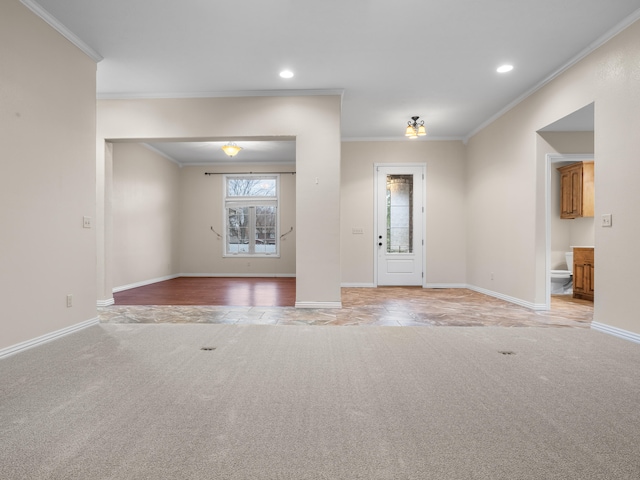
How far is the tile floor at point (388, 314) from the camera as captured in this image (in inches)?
164

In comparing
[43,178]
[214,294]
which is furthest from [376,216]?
[43,178]

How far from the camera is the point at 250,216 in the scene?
31.6 feet

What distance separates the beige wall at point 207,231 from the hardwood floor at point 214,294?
1.37 metres

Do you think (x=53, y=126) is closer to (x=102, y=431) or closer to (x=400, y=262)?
(x=102, y=431)

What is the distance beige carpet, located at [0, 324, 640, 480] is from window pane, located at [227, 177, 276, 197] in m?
6.73

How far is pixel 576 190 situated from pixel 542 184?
2.12m

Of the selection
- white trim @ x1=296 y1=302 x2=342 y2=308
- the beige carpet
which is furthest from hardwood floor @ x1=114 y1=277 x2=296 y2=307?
the beige carpet

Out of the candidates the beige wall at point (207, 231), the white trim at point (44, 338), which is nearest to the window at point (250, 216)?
the beige wall at point (207, 231)

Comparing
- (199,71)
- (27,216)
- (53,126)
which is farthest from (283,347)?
(199,71)

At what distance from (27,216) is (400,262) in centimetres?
594

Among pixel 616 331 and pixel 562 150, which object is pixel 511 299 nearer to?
pixel 616 331

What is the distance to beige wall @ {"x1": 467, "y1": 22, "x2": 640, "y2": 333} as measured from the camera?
340cm

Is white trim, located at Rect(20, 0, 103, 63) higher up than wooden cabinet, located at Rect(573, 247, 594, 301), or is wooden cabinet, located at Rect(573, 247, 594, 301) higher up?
white trim, located at Rect(20, 0, 103, 63)

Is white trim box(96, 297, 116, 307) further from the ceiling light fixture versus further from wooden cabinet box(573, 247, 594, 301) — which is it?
wooden cabinet box(573, 247, 594, 301)
